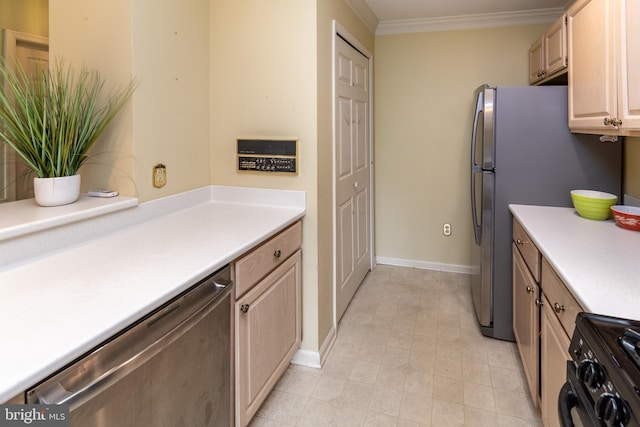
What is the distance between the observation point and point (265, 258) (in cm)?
163

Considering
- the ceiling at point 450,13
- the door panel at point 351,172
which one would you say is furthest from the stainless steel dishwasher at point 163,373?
the ceiling at point 450,13

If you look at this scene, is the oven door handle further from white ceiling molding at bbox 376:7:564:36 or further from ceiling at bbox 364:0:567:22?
white ceiling molding at bbox 376:7:564:36

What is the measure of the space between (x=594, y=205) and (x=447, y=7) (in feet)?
6.37

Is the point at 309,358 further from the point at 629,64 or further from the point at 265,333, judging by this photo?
the point at 629,64

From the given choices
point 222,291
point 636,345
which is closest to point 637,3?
point 636,345

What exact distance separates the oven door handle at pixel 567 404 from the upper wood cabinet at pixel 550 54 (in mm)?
1885

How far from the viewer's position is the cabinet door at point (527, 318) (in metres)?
1.67

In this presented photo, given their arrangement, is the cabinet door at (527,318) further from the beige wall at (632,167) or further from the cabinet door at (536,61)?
the cabinet door at (536,61)

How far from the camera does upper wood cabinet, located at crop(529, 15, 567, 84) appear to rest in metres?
2.19

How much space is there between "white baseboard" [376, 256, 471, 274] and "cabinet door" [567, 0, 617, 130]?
176 cm

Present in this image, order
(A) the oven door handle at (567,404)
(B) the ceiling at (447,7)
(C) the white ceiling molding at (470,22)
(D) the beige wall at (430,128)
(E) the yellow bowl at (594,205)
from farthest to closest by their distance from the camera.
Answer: (D) the beige wall at (430,128) < (C) the white ceiling molding at (470,22) < (B) the ceiling at (447,7) < (E) the yellow bowl at (594,205) < (A) the oven door handle at (567,404)

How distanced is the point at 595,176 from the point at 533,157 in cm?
34

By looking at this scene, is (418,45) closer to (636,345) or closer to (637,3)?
(637,3)

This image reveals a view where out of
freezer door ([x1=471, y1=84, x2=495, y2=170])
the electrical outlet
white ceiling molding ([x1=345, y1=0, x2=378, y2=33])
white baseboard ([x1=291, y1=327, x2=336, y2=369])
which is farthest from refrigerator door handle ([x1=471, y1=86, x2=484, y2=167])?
the electrical outlet
